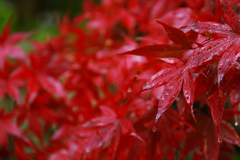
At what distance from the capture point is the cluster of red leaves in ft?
1.29

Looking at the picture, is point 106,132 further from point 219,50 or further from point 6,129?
point 6,129

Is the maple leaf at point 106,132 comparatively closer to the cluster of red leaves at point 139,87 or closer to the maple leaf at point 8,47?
the cluster of red leaves at point 139,87

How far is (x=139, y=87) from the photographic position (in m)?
0.65

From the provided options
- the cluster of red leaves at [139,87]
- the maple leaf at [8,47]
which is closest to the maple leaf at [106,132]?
the cluster of red leaves at [139,87]

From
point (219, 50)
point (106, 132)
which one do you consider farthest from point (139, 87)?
point (219, 50)

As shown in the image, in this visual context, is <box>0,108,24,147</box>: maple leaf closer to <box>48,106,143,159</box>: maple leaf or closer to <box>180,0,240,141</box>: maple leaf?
<box>48,106,143,159</box>: maple leaf

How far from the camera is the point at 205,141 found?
500 millimetres

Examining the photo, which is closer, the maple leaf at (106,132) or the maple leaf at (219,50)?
the maple leaf at (219,50)

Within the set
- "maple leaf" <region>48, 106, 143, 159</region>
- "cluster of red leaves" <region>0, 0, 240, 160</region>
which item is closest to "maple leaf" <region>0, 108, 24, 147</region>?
"cluster of red leaves" <region>0, 0, 240, 160</region>

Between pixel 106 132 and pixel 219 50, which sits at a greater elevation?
pixel 219 50

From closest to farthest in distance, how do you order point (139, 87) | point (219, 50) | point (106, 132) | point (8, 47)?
point (219, 50), point (106, 132), point (139, 87), point (8, 47)

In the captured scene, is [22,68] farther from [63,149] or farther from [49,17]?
[49,17]

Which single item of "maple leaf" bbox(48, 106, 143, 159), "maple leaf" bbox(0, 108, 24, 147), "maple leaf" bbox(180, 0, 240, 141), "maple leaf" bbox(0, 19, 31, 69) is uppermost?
"maple leaf" bbox(180, 0, 240, 141)

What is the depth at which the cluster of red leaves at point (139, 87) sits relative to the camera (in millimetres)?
394
